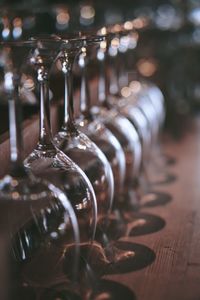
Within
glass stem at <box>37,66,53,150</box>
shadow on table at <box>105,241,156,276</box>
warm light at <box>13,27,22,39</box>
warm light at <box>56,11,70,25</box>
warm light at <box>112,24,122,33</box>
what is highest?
warm light at <box>56,11,70,25</box>

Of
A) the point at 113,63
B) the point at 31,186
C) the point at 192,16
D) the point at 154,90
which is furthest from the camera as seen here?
the point at 192,16

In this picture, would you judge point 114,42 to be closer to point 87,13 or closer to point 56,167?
point 56,167

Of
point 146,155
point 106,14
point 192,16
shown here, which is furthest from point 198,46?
point 146,155

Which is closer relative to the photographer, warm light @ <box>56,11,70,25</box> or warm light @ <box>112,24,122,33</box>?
warm light @ <box>112,24,122,33</box>

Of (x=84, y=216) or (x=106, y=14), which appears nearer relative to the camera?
(x=84, y=216)

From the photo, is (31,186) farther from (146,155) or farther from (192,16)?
(192,16)

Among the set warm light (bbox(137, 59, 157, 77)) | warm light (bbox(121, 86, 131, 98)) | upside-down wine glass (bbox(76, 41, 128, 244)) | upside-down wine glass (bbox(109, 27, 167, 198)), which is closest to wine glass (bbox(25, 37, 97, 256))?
upside-down wine glass (bbox(76, 41, 128, 244))

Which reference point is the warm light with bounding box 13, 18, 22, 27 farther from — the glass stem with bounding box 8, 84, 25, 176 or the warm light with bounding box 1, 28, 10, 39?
the glass stem with bounding box 8, 84, 25, 176

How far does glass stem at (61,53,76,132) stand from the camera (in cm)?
67

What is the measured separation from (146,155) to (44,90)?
0.52 m

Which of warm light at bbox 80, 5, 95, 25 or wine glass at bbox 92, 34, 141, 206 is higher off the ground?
warm light at bbox 80, 5, 95, 25

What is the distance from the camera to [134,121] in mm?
994

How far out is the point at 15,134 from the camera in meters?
0.55

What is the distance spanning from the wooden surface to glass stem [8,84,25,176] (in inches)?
6.5
